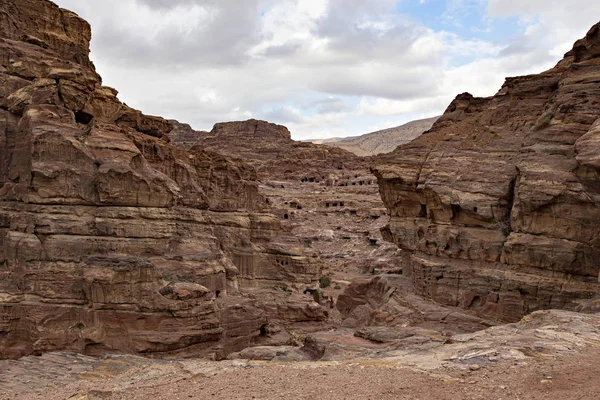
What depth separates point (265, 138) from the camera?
117 metres

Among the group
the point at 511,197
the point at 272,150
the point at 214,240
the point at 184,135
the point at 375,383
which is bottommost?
the point at 375,383

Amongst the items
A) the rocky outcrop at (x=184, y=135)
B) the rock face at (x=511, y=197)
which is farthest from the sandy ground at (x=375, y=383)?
the rocky outcrop at (x=184, y=135)

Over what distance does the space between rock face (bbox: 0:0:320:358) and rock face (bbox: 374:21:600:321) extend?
9.81 meters

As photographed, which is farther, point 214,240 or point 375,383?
point 214,240

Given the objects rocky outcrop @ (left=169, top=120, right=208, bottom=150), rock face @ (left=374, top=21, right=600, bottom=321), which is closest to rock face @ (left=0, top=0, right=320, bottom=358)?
rock face @ (left=374, top=21, right=600, bottom=321)

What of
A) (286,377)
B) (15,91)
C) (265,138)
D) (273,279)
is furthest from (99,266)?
(265,138)

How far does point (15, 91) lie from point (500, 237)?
74.1 ft

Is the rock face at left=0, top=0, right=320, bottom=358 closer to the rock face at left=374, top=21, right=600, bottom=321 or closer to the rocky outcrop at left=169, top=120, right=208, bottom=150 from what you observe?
the rock face at left=374, top=21, right=600, bottom=321

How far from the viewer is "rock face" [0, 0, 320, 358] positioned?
64.4ft

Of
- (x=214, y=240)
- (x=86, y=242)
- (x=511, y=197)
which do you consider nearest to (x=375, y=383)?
(x=86, y=242)

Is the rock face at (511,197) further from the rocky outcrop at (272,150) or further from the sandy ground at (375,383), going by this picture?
the rocky outcrop at (272,150)

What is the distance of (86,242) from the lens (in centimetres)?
2039

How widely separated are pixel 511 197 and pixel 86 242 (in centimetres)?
1833

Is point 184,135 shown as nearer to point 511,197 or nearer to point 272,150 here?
point 272,150
